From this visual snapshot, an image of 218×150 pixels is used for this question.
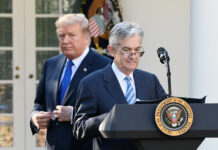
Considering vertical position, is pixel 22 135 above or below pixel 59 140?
below

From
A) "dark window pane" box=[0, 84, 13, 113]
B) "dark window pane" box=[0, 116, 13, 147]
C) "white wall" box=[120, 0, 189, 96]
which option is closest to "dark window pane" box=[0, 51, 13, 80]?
"dark window pane" box=[0, 84, 13, 113]

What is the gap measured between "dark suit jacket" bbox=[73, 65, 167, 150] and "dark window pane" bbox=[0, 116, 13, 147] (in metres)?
4.32

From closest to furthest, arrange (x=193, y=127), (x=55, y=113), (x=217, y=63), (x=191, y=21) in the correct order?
(x=193, y=127) < (x=55, y=113) < (x=217, y=63) < (x=191, y=21)

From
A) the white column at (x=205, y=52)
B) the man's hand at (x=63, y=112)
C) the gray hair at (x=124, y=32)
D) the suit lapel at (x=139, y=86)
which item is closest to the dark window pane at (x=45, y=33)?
the white column at (x=205, y=52)

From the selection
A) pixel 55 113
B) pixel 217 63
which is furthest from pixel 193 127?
pixel 217 63

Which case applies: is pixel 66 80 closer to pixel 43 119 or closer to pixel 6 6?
pixel 43 119

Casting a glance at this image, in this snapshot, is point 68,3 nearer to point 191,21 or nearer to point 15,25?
point 15,25

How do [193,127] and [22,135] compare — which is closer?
[193,127]

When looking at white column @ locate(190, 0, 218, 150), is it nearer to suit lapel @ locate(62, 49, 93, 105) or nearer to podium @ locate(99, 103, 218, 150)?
suit lapel @ locate(62, 49, 93, 105)

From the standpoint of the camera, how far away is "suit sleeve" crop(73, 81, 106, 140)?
10.2 feet

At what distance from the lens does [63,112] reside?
3.93 m

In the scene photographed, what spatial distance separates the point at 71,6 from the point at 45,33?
45cm

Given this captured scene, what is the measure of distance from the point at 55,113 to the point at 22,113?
358cm

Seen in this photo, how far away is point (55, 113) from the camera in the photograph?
13.0 ft
